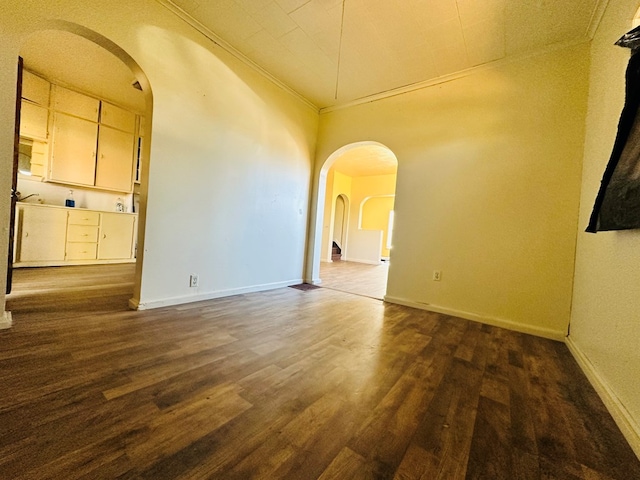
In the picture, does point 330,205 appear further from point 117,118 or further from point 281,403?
point 281,403

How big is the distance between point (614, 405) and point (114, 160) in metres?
6.51

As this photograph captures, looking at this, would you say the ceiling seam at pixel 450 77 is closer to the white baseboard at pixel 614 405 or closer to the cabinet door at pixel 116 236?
the white baseboard at pixel 614 405

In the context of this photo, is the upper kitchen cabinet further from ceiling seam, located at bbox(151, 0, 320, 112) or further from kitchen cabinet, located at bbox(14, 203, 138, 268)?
ceiling seam, located at bbox(151, 0, 320, 112)

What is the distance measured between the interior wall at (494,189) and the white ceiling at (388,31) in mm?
261

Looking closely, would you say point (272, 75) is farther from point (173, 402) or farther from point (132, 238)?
point (132, 238)

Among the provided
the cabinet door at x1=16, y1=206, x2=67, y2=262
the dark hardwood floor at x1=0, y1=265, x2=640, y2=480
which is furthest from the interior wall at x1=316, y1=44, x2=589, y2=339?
the cabinet door at x1=16, y1=206, x2=67, y2=262

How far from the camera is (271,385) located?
129 centimetres

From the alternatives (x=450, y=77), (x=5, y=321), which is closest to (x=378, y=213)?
(x=450, y=77)

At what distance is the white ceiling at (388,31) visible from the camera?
6.52 ft

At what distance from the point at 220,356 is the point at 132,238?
417cm

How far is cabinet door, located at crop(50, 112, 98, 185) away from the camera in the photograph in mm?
3871

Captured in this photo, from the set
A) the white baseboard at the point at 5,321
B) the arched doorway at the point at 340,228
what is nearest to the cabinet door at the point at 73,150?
the white baseboard at the point at 5,321

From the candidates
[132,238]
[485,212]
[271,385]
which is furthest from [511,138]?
[132,238]

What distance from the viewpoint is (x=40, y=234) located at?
3580 millimetres
